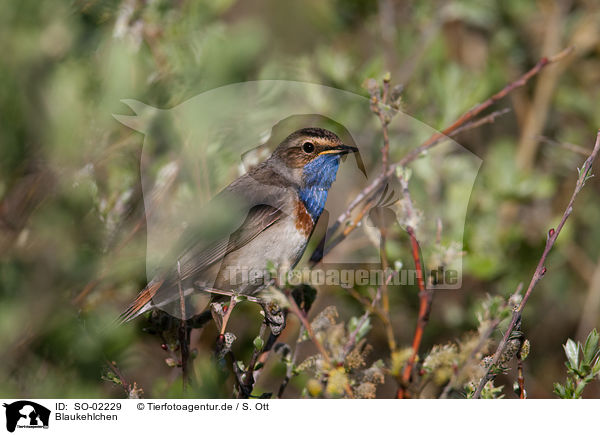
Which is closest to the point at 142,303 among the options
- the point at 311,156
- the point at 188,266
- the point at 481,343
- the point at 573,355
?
the point at 188,266

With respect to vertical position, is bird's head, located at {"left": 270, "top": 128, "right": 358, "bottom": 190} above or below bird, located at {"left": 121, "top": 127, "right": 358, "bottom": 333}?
above

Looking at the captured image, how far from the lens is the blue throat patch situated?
1916mm

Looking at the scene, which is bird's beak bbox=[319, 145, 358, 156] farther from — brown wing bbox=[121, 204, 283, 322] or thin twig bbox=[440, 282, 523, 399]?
thin twig bbox=[440, 282, 523, 399]

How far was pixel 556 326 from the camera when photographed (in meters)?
3.57

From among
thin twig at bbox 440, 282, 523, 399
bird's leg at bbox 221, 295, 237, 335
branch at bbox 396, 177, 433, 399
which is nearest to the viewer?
thin twig at bbox 440, 282, 523, 399

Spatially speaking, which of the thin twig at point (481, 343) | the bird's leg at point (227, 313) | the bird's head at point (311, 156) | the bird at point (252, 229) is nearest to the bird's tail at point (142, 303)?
the bird at point (252, 229)

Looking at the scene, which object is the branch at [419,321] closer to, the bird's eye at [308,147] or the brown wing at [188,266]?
the bird's eye at [308,147]

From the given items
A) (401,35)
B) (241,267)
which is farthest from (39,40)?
(401,35)

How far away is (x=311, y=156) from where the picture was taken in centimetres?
190

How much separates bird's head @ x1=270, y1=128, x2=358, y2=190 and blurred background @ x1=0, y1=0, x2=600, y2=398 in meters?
0.22
